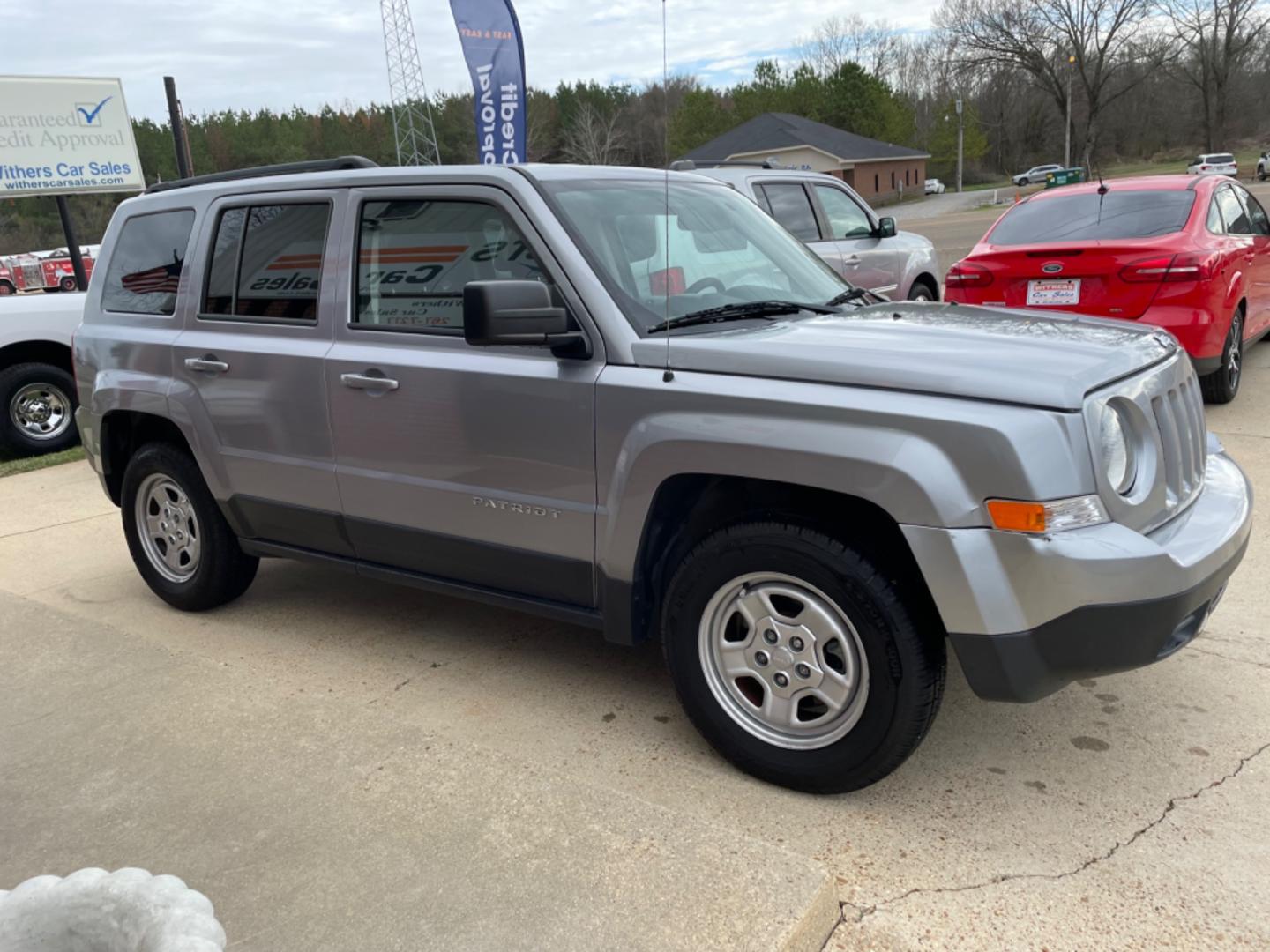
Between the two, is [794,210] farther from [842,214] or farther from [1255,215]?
[1255,215]

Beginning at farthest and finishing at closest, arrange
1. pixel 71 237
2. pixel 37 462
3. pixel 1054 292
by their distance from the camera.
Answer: pixel 71 237 → pixel 37 462 → pixel 1054 292

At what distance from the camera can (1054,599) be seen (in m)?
2.58

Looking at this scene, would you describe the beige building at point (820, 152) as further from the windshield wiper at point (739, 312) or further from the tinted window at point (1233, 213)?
the windshield wiper at point (739, 312)

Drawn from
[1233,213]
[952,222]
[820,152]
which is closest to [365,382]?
[1233,213]

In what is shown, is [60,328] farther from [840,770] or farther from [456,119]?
[456,119]

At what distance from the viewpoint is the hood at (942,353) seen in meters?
2.68

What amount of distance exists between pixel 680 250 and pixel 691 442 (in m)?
0.93

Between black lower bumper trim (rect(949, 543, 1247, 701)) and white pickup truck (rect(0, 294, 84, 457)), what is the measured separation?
8649 mm

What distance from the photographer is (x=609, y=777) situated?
3.24 meters

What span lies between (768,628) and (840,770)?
0.45 meters

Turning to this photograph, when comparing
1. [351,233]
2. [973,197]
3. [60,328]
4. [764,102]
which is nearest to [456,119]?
[60,328]

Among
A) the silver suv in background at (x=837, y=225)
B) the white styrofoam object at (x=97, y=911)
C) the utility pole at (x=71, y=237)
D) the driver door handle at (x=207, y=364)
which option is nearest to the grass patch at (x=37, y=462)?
the utility pole at (x=71, y=237)

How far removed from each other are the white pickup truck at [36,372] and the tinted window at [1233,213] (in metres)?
9.29

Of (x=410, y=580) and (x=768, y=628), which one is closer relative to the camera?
(x=768, y=628)
